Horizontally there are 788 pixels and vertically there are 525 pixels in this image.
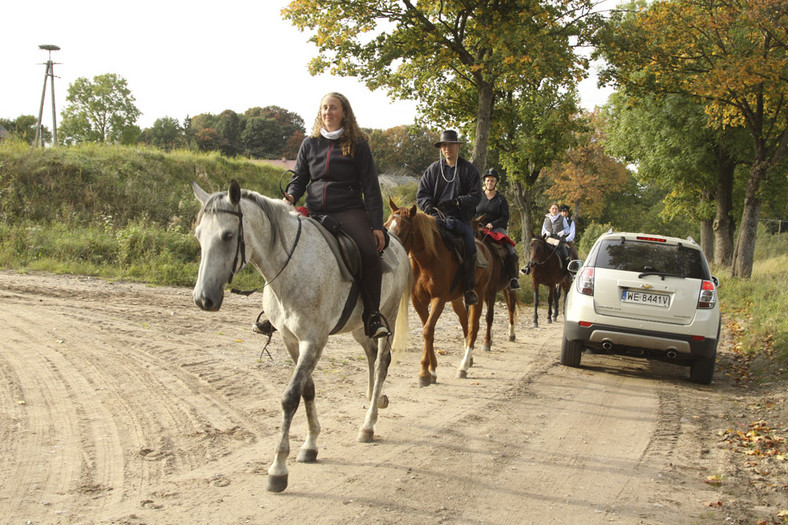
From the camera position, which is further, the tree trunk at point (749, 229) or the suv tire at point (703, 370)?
the tree trunk at point (749, 229)

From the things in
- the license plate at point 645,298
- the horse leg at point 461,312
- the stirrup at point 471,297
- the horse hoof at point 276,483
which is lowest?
the horse hoof at point 276,483

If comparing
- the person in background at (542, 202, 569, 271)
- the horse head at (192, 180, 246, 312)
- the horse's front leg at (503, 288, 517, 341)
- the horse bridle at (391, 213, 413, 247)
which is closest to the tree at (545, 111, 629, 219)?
the person in background at (542, 202, 569, 271)

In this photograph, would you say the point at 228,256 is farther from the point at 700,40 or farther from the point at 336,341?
the point at 700,40

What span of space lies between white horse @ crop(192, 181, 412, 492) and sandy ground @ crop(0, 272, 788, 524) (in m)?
0.61

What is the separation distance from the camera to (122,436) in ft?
17.9

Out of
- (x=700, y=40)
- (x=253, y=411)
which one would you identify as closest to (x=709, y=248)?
(x=700, y=40)

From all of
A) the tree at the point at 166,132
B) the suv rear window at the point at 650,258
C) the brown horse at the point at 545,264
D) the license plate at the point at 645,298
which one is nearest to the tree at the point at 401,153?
the tree at the point at 166,132

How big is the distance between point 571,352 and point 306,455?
5651mm

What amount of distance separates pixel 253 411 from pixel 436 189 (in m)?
4.28

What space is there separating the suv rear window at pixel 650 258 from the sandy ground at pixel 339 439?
1.64 m

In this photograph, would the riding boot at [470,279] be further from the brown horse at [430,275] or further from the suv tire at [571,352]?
the suv tire at [571,352]

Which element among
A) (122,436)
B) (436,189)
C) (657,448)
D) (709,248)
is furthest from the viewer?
(709,248)

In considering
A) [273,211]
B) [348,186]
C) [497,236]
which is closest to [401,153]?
[497,236]

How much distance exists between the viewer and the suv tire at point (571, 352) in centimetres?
961
